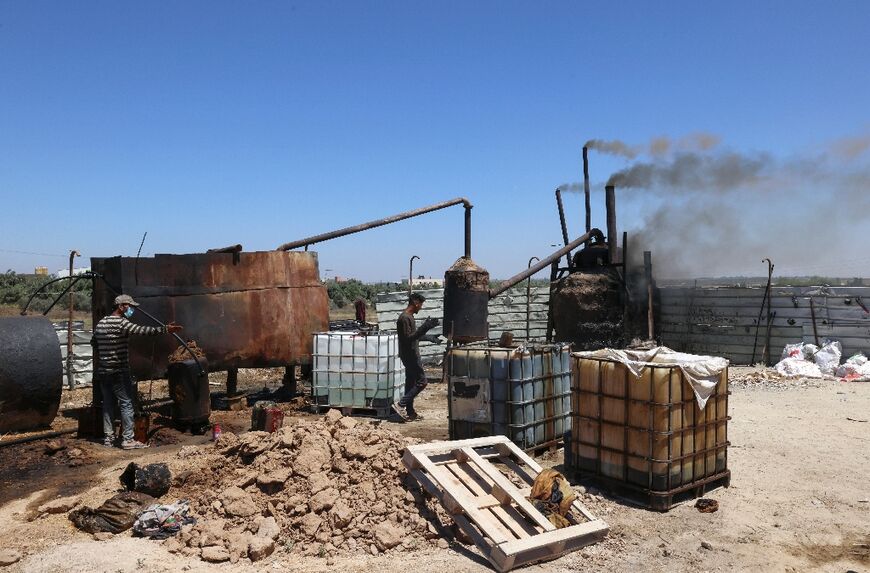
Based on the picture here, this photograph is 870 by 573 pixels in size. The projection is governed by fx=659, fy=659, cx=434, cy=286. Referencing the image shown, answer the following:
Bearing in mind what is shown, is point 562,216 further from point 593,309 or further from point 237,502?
point 237,502

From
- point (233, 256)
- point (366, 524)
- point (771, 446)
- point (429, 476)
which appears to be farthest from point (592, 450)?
point (233, 256)

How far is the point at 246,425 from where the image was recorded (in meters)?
10.3

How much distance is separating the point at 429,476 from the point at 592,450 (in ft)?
5.88

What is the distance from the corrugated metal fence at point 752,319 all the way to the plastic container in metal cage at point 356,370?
9.60 metres

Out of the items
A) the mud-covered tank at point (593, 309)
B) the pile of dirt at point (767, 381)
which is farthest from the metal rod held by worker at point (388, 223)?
the pile of dirt at point (767, 381)

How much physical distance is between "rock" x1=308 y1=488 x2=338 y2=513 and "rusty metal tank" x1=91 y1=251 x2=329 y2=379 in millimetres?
5887

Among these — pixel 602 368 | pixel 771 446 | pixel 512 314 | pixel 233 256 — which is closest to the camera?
pixel 602 368

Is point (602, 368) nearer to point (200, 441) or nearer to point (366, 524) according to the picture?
point (366, 524)

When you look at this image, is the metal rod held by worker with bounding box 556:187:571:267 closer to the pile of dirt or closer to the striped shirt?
the pile of dirt

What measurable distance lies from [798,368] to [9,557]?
47.7 feet

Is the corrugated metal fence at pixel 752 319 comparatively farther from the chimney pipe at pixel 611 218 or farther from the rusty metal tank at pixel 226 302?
the rusty metal tank at pixel 226 302

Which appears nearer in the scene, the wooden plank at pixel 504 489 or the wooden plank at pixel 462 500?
the wooden plank at pixel 462 500

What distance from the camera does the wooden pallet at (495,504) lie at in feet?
17.2

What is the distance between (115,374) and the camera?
8.84 meters
